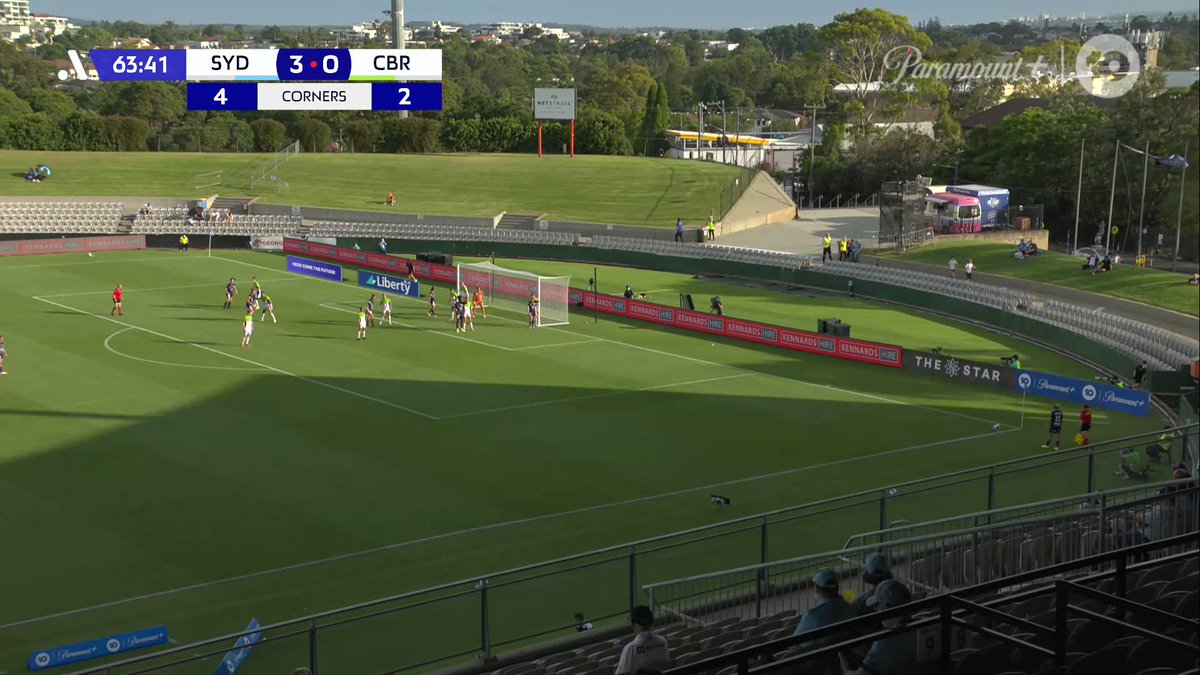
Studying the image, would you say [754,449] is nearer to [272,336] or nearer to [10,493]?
[10,493]

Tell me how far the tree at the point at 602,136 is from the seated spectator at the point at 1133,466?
3557 inches

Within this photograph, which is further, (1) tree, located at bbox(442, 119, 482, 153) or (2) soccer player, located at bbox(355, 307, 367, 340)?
(1) tree, located at bbox(442, 119, 482, 153)

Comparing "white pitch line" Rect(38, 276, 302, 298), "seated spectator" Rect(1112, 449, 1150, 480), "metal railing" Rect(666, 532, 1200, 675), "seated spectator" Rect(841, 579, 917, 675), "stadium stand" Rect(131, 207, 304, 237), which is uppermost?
"metal railing" Rect(666, 532, 1200, 675)

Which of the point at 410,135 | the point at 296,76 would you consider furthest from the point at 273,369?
the point at 410,135

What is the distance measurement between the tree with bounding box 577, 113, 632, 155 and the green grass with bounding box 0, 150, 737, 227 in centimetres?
833

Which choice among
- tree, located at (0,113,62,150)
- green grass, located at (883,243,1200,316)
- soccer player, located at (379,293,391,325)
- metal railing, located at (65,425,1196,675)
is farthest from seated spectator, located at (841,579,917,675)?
tree, located at (0,113,62,150)

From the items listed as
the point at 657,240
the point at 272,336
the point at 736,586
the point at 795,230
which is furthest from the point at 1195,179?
the point at 795,230

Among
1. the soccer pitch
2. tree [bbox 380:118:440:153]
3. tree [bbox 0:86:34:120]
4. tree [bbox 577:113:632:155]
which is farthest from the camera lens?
tree [bbox 577:113:632:155]

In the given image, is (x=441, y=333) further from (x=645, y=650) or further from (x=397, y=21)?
(x=397, y=21)

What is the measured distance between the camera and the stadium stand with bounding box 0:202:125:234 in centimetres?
7975

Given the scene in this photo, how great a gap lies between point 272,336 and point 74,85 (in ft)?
455

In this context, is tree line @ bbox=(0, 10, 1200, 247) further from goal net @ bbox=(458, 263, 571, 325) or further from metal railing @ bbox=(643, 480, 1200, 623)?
metal railing @ bbox=(643, 480, 1200, 623)

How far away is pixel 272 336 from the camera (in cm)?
5006

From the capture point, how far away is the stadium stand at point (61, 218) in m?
79.8
